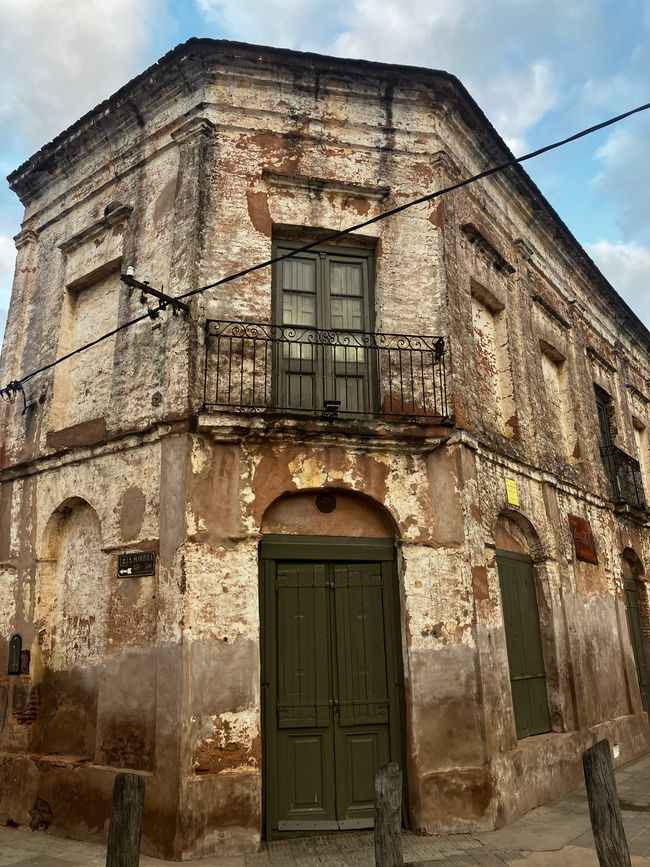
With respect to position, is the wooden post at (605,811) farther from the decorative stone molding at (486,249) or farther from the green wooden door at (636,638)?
the green wooden door at (636,638)

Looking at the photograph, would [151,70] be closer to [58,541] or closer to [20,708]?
[58,541]

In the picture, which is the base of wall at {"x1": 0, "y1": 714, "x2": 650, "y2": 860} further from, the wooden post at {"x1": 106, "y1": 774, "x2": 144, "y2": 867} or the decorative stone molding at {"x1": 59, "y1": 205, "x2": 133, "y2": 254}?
the decorative stone molding at {"x1": 59, "y1": 205, "x2": 133, "y2": 254}

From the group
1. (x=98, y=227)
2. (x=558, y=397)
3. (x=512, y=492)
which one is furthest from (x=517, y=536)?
(x=98, y=227)

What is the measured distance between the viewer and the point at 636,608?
42.2 feet

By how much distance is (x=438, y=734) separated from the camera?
22.4 feet

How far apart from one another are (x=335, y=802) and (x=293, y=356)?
14.9ft

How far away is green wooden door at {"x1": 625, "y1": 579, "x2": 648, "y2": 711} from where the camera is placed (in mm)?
11891

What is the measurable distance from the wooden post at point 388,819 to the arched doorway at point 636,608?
8.75 metres

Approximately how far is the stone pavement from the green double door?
32 centimetres

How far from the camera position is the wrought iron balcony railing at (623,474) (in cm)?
1248

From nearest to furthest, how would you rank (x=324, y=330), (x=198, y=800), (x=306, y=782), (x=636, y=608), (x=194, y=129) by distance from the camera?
1. (x=198, y=800)
2. (x=306, y=782)
3. (x=324, y=330)
4. (x=194, y=129)
5. (x=636, y=608)

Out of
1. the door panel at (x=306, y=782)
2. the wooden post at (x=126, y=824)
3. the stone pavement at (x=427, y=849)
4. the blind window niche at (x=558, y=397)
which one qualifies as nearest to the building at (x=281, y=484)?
the door panel at (x=306, y=782)

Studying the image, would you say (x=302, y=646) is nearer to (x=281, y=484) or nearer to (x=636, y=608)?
(x=281, y=484)

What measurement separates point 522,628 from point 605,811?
4250 millimetres
